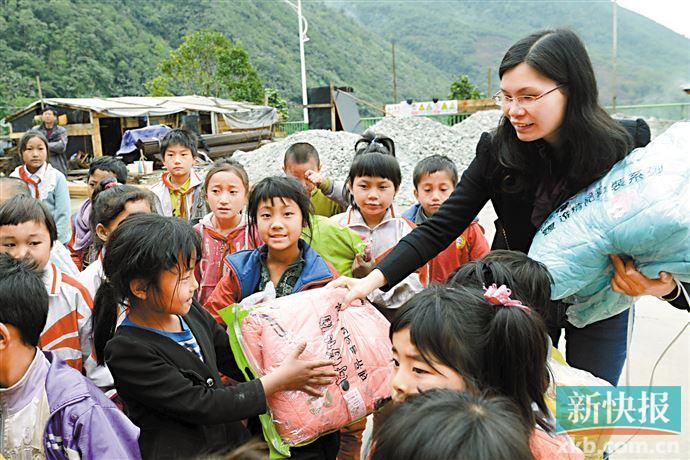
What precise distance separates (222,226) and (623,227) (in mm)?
2034

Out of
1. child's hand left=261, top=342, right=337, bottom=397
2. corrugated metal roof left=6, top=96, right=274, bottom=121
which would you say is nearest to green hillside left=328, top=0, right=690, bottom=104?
corrugated metal roof left=6, top=96, right=274, bottom=121

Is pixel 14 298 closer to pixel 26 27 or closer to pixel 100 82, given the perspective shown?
pixel 100 82

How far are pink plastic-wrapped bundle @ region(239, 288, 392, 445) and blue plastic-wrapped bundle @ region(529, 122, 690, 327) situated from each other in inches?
23.5

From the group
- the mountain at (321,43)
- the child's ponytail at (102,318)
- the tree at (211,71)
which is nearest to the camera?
the child's ponytail at (102,318)

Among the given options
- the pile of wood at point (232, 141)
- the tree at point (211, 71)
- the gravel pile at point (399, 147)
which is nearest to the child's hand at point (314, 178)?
Answer: the gravel pile at point (399, 147)

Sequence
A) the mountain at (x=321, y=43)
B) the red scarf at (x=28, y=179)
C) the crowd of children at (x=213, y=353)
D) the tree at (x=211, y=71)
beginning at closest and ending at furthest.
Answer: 1. the crowd of children at (x=213, y=353)
2. the red scarf at (x=28, y=179)
3. the tree at (x=211, y=71)
4. the mountain at (x=321, y=43)

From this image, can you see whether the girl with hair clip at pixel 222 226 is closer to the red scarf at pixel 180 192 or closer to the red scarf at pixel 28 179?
the red scarf at pixel 180 192

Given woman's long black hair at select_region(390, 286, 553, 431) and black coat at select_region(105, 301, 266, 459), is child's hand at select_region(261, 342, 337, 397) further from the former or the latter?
woman's long black hair at select_region(390, 286, 553, 431)

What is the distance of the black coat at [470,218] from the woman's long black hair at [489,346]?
577mm

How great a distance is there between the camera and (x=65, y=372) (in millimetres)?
1621

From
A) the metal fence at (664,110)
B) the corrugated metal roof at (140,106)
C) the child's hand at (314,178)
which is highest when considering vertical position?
the corrugated metal roof at (140,106)

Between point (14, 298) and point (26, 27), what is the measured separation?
36.6 metres

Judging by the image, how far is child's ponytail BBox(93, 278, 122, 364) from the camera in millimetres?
2018

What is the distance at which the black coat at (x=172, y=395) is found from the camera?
1564 mm
